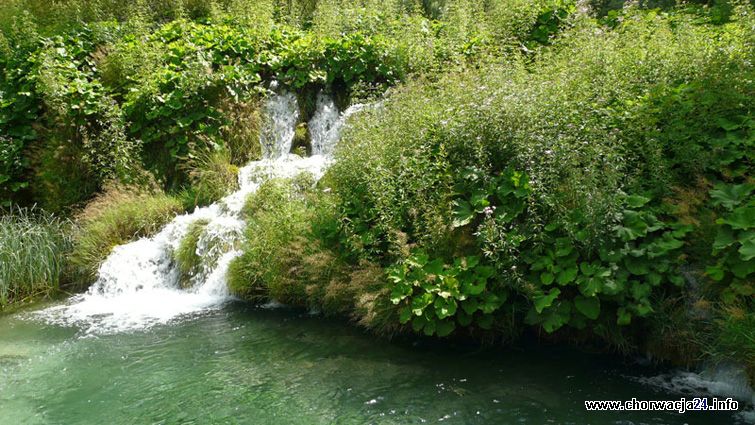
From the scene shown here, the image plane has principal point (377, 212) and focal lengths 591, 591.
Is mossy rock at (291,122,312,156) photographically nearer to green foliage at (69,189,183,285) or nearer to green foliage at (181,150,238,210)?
green foliage at (181,150,238,210)

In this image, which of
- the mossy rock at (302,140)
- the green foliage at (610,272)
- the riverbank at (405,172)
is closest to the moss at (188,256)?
the riverbank at (405,172)

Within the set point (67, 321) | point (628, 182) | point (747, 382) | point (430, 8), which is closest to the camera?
point (747, 382)

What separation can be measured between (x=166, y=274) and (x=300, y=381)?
3830 millimetres

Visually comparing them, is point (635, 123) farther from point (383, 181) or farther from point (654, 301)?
point (383, 181)

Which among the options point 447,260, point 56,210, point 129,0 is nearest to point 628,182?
point 447,260

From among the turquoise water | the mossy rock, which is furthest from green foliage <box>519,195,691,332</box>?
the mossy rock

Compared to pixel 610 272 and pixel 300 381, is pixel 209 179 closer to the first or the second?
pixel 300 381

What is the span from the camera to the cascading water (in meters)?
7.32

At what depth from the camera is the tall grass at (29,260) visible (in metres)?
8.20

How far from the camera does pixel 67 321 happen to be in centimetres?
718

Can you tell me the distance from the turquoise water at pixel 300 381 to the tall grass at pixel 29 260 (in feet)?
6.34

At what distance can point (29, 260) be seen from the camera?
27.3 ft

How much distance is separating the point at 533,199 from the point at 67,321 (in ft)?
18.6

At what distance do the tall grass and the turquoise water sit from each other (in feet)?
6.34
